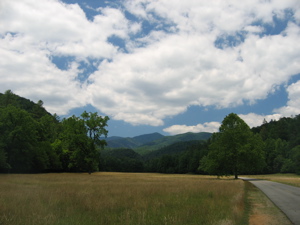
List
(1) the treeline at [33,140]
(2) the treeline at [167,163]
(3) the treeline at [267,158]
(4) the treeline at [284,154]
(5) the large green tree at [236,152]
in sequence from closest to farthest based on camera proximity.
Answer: (1) the treeline at [33,140] < (5) the large green tree at [236,152] < (4) the treeline at [284,154] < (3) the treeline at [267,158] < (2) the treeline at [167,163]

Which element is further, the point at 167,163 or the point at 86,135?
the point at 167,163

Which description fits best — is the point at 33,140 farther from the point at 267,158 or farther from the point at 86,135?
the point at 267,158

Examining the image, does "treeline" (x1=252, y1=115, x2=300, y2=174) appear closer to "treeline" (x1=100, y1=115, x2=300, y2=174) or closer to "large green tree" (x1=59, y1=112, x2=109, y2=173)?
"treeline" (x1=100, y1=115, x2=300, y2=174)

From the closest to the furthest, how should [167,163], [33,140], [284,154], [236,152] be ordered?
1. [236,152]
2. [33,140]
3. [284,154]
4. [167,163]

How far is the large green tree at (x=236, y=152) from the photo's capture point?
50.2 meters

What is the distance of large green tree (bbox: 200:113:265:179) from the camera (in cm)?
5019

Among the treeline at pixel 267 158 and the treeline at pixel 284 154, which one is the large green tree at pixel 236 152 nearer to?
the treeline at pixel 267 158

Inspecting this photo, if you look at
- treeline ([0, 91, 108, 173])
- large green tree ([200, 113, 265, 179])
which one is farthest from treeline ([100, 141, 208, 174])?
large green tree ([200, 113, 265, 179])

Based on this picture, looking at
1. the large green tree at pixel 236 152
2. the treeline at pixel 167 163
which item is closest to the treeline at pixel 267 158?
the treeline at pixel 167 163

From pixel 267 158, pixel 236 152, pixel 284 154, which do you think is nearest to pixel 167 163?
pixel 267 158

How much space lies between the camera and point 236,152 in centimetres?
5091

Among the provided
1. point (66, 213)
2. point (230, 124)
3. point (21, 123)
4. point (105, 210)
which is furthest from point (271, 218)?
point (21, 123)

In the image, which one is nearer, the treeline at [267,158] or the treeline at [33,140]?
the treeline at [33,140]

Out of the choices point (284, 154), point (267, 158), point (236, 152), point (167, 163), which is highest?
point (284, 154)
